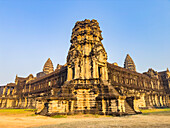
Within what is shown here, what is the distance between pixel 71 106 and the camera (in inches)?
802

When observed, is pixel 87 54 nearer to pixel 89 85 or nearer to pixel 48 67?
pixel 89 85

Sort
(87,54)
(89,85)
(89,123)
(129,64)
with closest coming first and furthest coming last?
(89,123) < (89,85) < (87,54) < (129,64)

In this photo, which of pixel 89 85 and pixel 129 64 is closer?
pixel 89 85

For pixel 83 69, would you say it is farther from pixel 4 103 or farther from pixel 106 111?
pixel 4 103

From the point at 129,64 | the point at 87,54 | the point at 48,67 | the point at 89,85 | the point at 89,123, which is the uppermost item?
the point at 129,64

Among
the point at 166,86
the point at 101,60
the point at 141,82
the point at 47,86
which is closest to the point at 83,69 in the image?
the point at 101,60

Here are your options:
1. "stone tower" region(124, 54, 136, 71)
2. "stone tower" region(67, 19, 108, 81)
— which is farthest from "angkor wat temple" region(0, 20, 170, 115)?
"stone tower" region(124, 54, 136, 71)

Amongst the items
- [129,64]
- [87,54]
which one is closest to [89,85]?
[87,54]

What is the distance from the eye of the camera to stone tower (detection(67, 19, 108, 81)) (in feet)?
82.6

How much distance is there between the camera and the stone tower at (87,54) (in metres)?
25.2

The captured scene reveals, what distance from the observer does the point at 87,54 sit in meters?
26.4

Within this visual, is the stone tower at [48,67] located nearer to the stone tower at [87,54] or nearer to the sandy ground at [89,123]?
the stone tower at [87,54]

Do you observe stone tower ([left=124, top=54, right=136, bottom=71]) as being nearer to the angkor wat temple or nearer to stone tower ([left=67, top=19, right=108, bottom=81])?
the angkor wat temple

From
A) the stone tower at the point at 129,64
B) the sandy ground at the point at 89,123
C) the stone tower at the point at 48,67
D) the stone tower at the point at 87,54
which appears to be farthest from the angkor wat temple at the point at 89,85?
the stone tower at the point at 129,64
